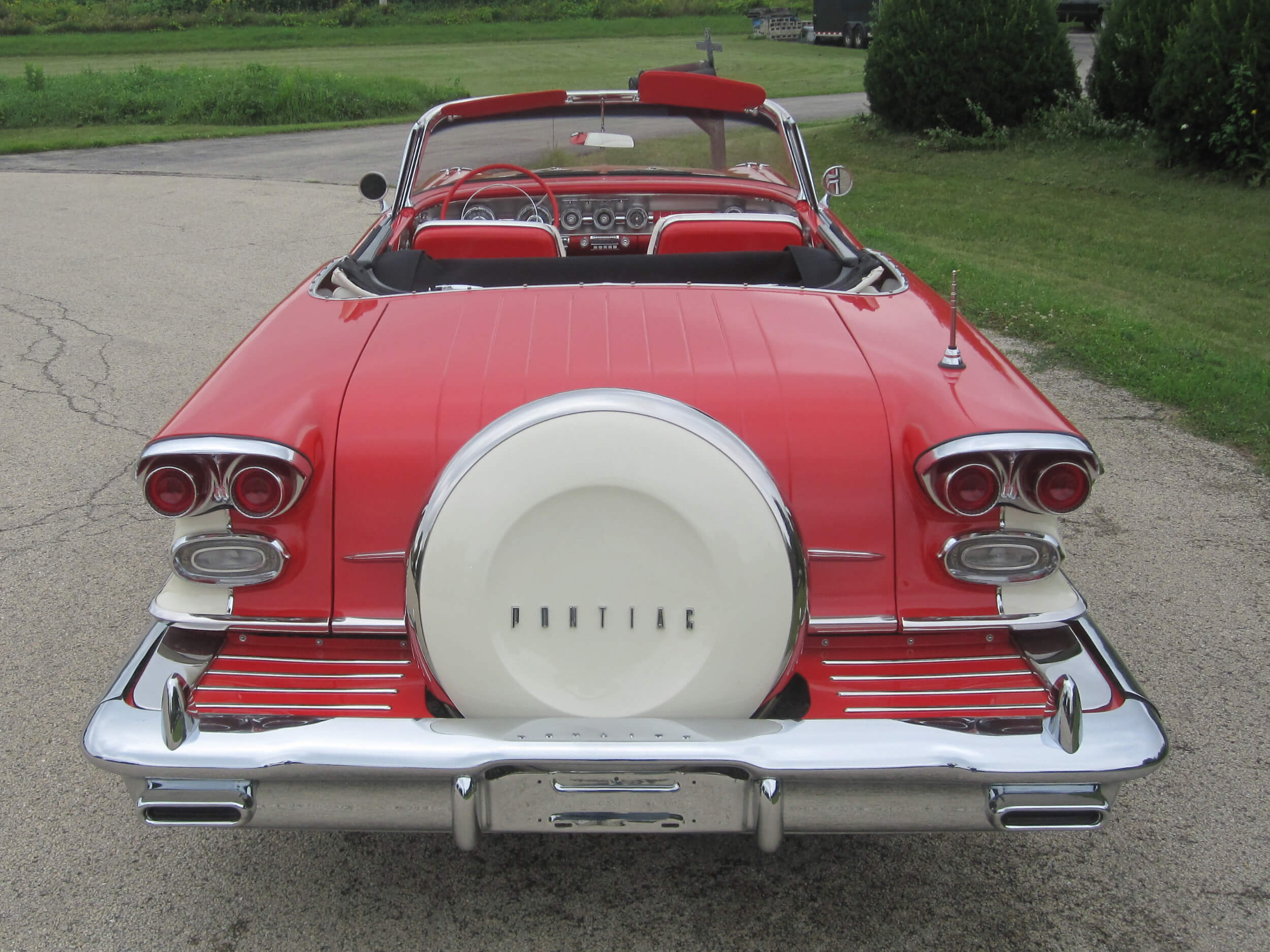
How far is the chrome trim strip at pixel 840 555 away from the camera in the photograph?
7.00 feet

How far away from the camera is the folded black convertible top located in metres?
3.07

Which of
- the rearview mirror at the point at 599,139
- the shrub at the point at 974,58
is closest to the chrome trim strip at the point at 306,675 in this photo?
the rearview mirror at the point at 599,139

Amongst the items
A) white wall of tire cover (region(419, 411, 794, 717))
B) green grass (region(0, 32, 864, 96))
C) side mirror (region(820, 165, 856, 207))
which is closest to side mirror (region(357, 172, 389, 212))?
side mirror (region(820, 165, 856, 207))

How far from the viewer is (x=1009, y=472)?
82.4 inches

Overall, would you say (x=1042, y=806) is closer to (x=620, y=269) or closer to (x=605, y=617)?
(x=605, y=617)

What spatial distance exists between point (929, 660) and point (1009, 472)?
0.40 meters

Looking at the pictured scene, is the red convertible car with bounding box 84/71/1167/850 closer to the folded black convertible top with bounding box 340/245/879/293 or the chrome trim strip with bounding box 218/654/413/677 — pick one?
the chrome trim strip with bounding box 218/654/413/677

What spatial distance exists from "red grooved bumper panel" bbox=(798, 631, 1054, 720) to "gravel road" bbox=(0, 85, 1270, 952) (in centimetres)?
56

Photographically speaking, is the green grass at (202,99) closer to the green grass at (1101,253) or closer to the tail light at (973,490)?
the green grass at (1101,253)

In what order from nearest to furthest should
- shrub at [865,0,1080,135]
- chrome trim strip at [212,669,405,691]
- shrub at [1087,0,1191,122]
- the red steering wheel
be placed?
chrome trim strip at [212,669,405,691], the red steering wheel, shrub at [1087,0,1191,122], shrub at [865,0,1080,135]

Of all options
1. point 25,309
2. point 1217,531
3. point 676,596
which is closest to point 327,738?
point 676,596

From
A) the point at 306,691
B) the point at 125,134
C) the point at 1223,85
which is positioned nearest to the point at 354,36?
the point at 125,134

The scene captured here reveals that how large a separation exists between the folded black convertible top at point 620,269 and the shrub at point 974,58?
10714 millimetres

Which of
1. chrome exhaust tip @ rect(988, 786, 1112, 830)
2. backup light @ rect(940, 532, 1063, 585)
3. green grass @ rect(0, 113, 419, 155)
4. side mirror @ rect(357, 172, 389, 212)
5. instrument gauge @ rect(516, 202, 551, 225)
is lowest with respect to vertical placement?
green grass @ rect(0, 113, 419, 155)
